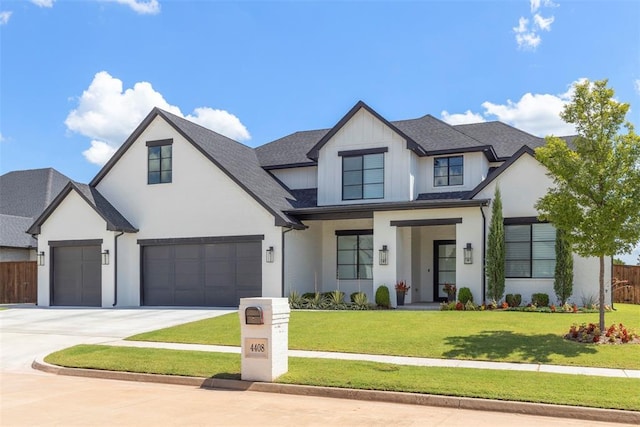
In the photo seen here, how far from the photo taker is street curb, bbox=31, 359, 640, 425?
7793 mm

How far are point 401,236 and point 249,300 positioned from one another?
41.1 ft

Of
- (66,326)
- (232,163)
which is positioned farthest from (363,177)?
(66,326)

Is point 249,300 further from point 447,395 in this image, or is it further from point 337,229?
point 337,229

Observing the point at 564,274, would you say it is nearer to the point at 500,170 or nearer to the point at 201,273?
the point at 500,170

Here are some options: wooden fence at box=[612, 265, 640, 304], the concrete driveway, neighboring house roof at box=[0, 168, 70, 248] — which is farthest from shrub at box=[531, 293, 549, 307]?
neighboring house roof at box=[0, 168, 70, 248]

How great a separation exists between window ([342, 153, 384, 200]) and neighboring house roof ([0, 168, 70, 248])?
809 inches

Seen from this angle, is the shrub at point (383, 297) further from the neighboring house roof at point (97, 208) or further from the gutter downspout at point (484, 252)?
the neighboring house roof at point (97, 208)

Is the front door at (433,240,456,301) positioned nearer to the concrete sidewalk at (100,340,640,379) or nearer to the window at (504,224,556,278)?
the window at (504,224,556,278)

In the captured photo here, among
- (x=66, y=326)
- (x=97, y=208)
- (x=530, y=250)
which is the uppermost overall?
(x=97, y=208)

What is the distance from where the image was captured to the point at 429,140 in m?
23.9

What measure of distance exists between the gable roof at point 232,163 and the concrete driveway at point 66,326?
14.3 ft

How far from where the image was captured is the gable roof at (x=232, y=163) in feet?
72.3

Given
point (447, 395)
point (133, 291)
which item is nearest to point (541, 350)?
point (447, 395)

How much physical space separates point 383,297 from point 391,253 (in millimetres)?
1689
